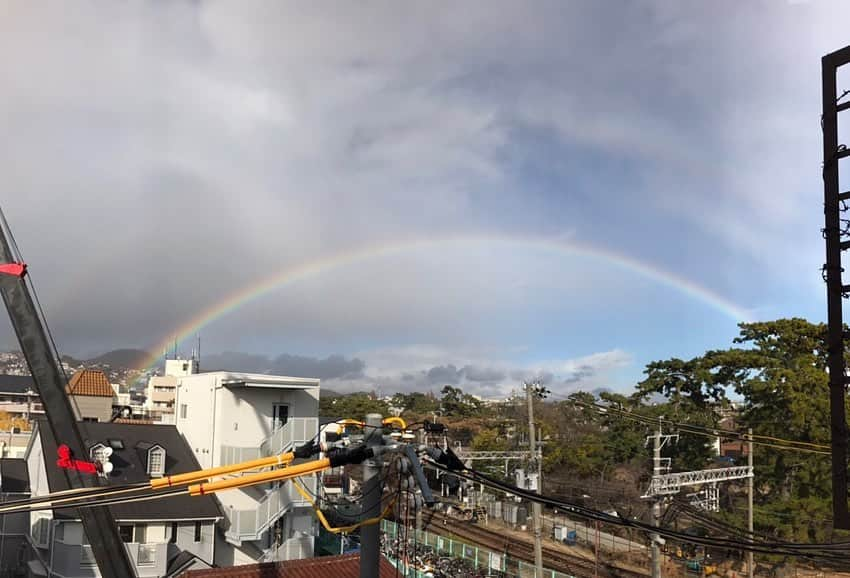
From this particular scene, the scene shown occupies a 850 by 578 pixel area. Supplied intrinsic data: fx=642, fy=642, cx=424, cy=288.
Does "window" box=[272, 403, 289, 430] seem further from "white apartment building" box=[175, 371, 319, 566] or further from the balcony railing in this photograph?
the balcony railing

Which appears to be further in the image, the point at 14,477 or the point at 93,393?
the point at 93,393

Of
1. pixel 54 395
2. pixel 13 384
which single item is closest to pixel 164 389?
pixel 13 384

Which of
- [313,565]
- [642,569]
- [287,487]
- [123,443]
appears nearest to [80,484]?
[313,565]

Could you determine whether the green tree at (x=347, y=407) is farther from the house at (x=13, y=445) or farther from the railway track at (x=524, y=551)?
the house at (x=13, y=445)

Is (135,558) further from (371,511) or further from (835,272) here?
(835,272)

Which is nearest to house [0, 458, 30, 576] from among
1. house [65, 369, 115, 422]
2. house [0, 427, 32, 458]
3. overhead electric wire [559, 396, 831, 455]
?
house [0, 427, 32, 458]

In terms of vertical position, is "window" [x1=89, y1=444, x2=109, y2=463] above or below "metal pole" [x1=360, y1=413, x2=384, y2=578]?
below
